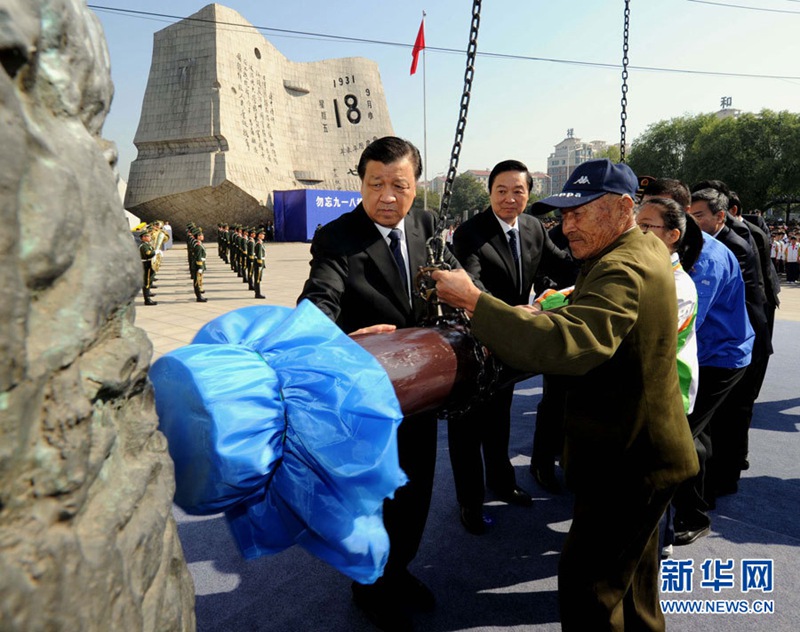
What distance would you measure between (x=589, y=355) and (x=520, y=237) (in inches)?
71.1

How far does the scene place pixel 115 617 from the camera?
0.72 meters

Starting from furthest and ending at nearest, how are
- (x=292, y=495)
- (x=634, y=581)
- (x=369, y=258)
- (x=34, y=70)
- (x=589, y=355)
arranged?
(x=369, y=258)
(x=634, y=581)
(x=589, y=355)
(x=292, y=495)
(x=34, y=70)

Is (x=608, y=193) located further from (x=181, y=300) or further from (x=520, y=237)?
(x=181, y=300)

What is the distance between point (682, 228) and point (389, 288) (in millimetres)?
1331

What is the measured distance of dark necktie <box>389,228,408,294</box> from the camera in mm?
2203

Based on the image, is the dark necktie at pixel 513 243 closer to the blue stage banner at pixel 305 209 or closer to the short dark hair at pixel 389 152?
the short dark hair at pixel 389 152

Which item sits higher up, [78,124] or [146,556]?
[78,124]

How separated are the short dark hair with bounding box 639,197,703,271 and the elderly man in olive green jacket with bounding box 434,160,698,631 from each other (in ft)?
2.47

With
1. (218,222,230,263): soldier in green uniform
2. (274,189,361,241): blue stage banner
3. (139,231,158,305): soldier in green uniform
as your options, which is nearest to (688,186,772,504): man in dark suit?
(139,231,158,305): soldier in green uniform

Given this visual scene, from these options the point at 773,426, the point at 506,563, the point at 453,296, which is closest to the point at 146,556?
the point at 453,296

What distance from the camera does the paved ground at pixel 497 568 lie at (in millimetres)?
2195

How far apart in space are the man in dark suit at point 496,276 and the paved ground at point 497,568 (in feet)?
0.57

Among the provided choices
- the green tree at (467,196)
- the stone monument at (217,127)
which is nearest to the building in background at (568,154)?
the green tree at (467,196)

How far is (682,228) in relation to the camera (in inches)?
95.4
